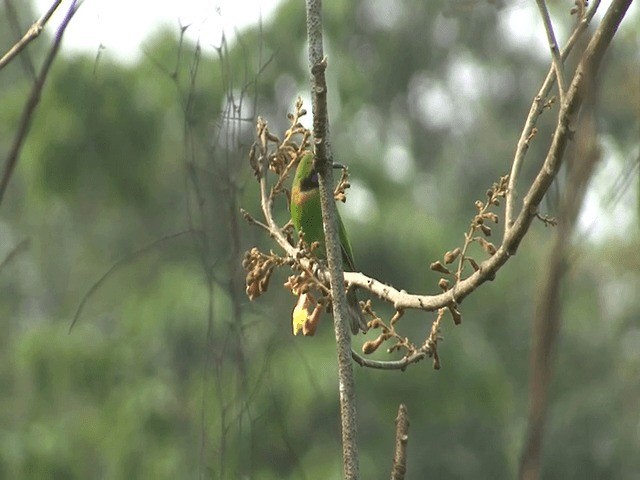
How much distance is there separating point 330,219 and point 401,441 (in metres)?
0.28

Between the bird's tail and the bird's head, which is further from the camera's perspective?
the bird's head

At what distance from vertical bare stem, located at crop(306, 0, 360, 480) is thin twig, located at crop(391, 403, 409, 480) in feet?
0.24

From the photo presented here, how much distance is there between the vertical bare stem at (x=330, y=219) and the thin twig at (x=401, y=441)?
0.07 m

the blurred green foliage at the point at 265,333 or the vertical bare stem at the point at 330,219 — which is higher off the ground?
the blurred green foliage at the point at 265,333

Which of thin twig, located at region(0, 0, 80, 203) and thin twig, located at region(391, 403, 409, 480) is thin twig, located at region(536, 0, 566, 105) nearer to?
thin twig, located at region(391, 403, 409, 480)

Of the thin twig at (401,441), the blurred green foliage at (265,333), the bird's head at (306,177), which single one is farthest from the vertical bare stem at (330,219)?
the blurred green foliage at (265,333)

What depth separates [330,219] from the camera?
4.39ft

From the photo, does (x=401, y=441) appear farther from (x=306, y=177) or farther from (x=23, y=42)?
(x=306, y=177)

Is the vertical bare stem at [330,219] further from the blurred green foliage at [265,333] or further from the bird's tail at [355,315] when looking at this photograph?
the blurred green foliage at [265,333]

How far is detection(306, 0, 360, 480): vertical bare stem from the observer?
129 centimetres

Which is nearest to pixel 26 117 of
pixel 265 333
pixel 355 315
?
pixel 355 315

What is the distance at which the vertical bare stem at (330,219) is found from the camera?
4.22ft

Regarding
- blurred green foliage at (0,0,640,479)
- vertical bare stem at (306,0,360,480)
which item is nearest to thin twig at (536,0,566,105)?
vertical bare stem at (306,0,360,480)

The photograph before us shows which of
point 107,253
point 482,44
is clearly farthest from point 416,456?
point 482,44
